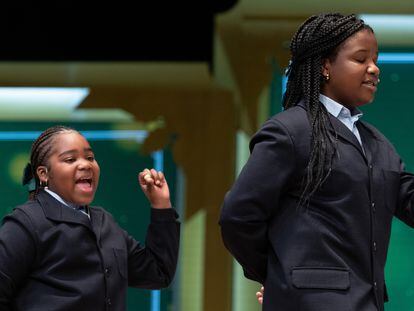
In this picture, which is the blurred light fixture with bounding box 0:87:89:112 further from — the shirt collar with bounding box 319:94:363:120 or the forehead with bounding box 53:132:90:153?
the shirt collar with bounding box 319:94:363:120

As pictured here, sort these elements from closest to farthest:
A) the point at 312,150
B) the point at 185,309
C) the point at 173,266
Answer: the point at 312,150 < the point at 173,266 < the point at 185,309

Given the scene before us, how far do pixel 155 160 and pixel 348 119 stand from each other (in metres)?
2.38

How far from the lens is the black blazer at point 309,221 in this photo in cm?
280

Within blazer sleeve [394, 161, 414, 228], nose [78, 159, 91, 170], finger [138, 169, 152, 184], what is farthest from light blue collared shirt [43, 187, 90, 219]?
blazer sleeve [394, 161, 414, 228]

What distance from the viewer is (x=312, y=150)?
113 inches

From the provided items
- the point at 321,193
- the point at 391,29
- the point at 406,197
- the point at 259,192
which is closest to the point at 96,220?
the point at 259,192

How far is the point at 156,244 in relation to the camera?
358 centimetres

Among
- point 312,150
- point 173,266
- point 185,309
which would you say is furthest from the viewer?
point 185,309

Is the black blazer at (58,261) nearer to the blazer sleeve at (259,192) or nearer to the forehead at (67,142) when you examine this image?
the forehead at (67,142)

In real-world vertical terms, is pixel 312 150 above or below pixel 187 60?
below

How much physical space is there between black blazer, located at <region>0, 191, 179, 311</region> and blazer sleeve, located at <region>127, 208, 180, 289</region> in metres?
0.09

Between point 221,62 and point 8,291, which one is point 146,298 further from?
point 8,291

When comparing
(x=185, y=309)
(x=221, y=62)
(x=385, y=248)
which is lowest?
(x=185, y=309)

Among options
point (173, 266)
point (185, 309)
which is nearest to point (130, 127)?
point (185, 309)
